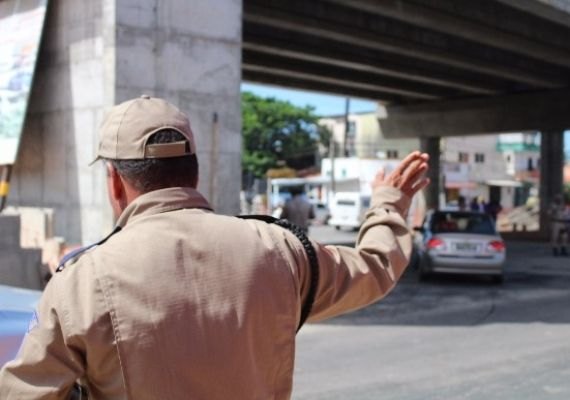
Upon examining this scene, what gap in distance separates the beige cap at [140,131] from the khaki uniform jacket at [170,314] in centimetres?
10

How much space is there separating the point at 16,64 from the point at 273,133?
2437 inches

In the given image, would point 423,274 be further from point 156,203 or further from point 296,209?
point 156,203

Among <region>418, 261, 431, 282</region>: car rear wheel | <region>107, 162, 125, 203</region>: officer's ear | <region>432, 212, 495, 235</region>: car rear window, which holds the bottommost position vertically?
<region>418, 261, 431, 282</region>: car rear wheel

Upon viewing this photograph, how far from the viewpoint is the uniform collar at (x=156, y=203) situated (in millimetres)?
1823

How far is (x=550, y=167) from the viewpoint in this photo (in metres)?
33.2

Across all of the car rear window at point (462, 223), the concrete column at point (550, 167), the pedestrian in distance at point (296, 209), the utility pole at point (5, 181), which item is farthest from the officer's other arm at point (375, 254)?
the concrete column at point (550, 167)

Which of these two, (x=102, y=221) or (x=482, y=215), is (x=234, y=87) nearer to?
(x=102, y=221)

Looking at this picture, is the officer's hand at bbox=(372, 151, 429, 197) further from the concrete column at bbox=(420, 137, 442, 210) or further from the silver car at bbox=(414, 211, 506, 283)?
the concrete column at bbox=(420, 137, 442, 210)

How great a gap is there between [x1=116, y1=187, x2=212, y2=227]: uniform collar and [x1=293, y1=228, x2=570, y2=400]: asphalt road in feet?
16.0

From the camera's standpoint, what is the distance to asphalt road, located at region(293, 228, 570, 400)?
668cm

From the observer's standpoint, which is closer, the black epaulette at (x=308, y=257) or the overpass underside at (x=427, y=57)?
the black epaulette at (x=308, y=257)

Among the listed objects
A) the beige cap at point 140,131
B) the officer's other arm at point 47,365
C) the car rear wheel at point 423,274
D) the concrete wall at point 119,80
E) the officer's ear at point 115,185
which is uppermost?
the concrete wall at point 119,80

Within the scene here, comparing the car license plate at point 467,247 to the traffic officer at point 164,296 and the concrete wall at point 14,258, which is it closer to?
the concrete wall at point 14,258

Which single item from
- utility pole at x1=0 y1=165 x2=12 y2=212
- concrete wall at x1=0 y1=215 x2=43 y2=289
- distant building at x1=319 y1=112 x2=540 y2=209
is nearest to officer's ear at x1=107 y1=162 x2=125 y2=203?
concrete wall at x1=0 y1=215 x2=43 y2=289
